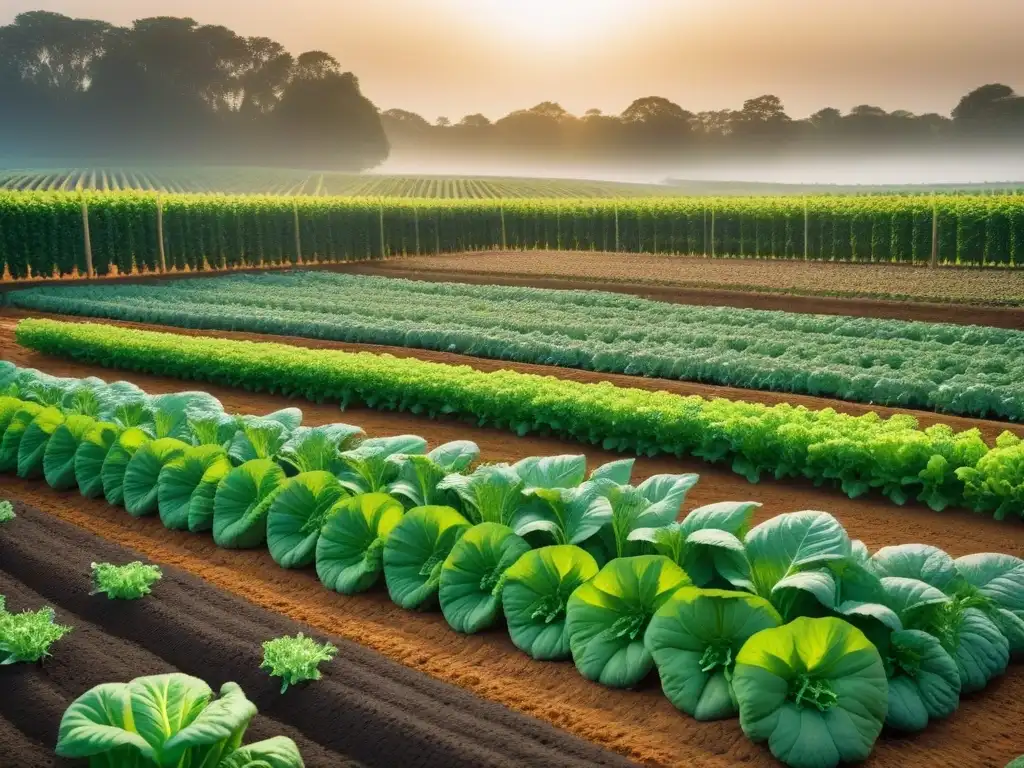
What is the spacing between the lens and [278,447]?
23.2 feet

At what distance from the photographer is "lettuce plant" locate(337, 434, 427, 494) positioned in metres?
6.29

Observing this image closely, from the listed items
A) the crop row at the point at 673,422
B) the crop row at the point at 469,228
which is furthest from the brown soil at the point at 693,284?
the crop row at the point at 673,422

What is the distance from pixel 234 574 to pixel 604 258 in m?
34.9

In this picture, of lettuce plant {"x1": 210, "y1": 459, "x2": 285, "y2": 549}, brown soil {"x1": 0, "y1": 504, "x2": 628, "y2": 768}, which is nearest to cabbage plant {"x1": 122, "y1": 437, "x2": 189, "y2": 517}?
lettuce plant {"x1": 210, "y1": 459, "x2": 285, "y2": 549}

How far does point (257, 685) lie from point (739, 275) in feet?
92.2

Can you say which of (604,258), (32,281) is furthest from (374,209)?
(32,281)

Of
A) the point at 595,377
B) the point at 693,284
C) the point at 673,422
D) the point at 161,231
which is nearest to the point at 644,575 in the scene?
the point at 673,422

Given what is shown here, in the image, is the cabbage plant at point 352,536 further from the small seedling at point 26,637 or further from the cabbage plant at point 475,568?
the small seedling at point 26,637

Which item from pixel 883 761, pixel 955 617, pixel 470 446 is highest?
pixel 470 446

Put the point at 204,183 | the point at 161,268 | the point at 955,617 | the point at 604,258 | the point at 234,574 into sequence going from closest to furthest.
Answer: the point at 955,617 → the point at 234,574 → the point at 161,268 → the point at 604,258 → the point at 204,183

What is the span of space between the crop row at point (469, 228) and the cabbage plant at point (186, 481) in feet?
81.8

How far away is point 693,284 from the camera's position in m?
29.1

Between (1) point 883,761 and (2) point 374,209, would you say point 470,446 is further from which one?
(2) point 374,209

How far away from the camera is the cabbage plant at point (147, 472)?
23.5ft
